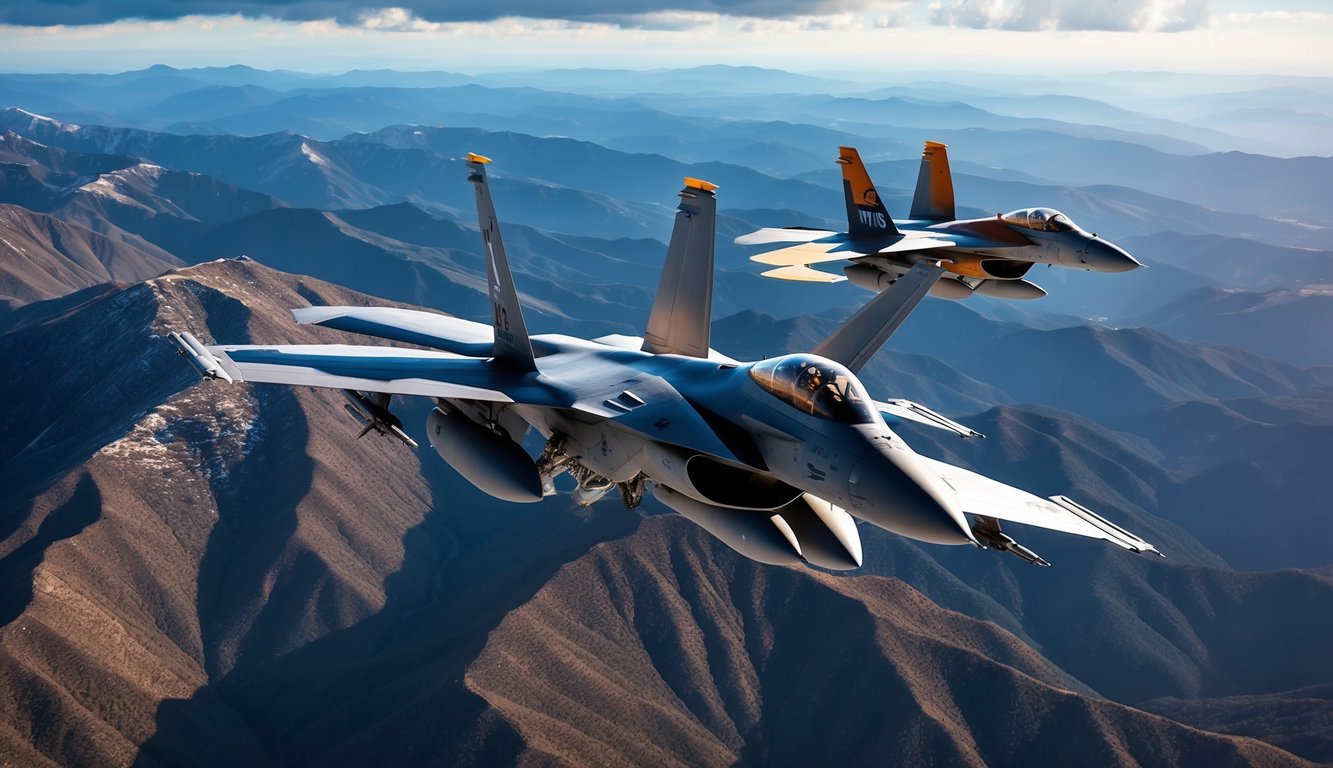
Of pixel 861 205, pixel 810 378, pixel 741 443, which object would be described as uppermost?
pixel 810 378

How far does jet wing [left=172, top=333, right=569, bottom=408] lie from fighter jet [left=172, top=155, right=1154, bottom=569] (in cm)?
7

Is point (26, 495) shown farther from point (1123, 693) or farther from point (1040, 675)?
point (1123, 693)

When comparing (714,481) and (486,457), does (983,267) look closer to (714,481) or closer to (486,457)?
(714,481)

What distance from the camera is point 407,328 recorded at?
92.0ft

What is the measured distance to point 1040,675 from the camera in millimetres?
135125

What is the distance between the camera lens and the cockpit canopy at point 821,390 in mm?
18172

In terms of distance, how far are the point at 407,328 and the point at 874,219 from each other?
18.5 metres

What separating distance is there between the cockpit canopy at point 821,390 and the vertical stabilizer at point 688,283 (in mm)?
3993

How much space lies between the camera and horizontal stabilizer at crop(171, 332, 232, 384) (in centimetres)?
2098

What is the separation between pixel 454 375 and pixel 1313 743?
13168 cm

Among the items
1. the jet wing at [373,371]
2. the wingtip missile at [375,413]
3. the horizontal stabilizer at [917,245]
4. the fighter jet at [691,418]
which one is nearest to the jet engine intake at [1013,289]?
the horizontal stabilizer at [917,245]

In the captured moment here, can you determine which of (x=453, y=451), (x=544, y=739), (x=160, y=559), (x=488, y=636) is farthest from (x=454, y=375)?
(x=160, y=559)

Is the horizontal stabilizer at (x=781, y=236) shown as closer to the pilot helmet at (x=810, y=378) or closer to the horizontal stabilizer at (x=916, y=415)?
the horizontal stabilizer at (x=916, y=415)

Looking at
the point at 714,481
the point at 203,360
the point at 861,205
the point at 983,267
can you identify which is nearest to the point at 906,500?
the point at 714,481
